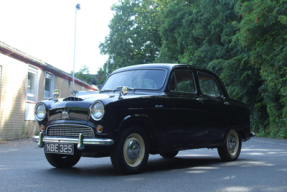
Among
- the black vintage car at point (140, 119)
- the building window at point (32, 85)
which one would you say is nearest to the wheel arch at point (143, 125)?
the black vintage car at point (140, 119)

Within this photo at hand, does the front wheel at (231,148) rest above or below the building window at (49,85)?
→ below

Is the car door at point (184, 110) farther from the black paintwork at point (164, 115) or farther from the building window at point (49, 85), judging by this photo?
the building window at point (49, 85)

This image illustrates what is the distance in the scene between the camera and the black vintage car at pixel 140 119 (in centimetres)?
565

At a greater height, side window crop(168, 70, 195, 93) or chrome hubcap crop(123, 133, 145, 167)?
side window crop(168, 70, 195, 93)

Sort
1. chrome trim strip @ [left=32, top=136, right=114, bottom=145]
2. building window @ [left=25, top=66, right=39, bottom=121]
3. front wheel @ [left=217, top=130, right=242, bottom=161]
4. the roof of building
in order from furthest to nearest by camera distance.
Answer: building window @ [left=25, top=66, right=39, bottom=121] → the roof of building → front wheel @ [left=217, top=130, right=242, bottom=161] → chrome trim strip @ [left=32, top=136, right=114, bottom=145]

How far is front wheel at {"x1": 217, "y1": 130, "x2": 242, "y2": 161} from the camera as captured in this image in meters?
8.09

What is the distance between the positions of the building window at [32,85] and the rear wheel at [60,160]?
37.8ft

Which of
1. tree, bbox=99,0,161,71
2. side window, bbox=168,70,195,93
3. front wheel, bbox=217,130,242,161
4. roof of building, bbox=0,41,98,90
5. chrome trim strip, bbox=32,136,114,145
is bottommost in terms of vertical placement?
front wheel, bbox=217,130,242,161

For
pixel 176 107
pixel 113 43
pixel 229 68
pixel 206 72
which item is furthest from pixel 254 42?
pixel 113 43

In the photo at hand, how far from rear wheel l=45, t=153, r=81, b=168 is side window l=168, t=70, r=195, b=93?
225 centimetres

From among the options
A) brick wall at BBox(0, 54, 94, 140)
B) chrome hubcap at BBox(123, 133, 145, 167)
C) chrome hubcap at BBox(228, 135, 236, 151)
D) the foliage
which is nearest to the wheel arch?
chrome hubcap at BBox(123, 133, 145, 167)

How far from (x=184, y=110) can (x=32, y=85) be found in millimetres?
13077

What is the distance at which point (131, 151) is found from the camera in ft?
19.3

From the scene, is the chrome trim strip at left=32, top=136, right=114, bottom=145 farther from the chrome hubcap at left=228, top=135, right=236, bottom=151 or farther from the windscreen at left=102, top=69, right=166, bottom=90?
the chrome hubcap at left=228, top=135, right=236, bottom=151
